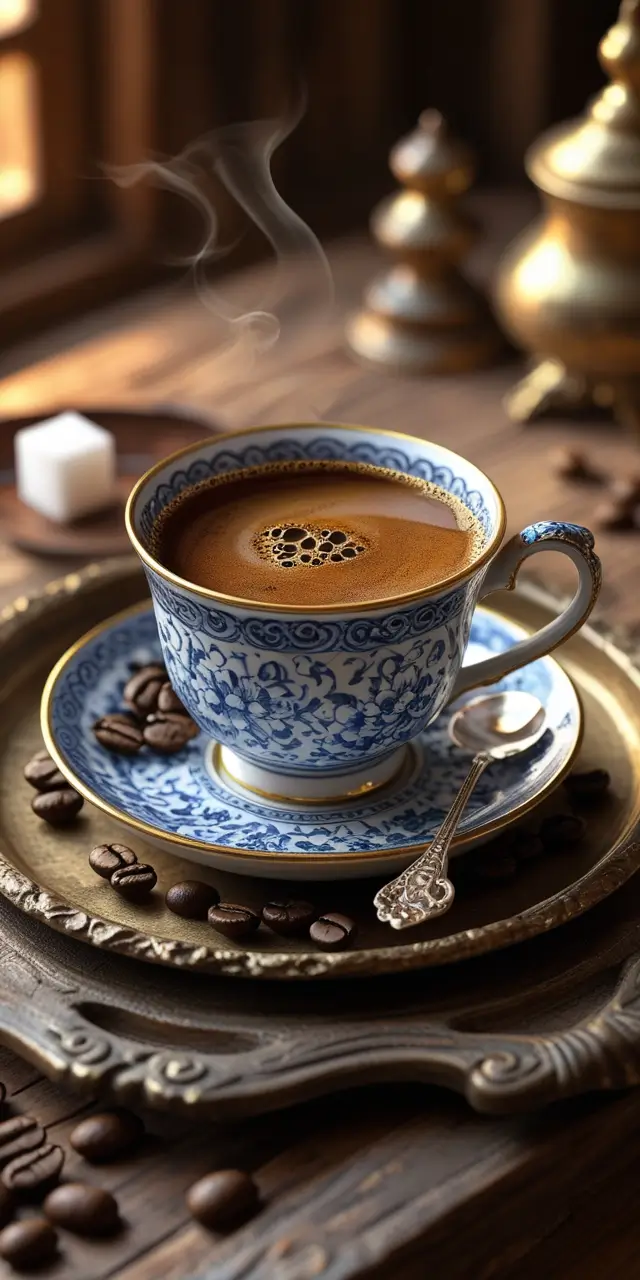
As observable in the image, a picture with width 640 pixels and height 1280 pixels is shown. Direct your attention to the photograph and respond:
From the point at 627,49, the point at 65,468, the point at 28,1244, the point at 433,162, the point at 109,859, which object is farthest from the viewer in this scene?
the point at 433,162

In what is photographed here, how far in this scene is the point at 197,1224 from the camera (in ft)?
2.68

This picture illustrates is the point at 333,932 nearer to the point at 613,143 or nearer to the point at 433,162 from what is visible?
the point at 613,143

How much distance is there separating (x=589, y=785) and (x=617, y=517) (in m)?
0.53

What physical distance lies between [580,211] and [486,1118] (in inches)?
41.7

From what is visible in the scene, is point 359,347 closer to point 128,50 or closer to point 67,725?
point 128,50

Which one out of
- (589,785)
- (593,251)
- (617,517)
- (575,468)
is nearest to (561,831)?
(589,785)

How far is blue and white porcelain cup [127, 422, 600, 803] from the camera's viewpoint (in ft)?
3.13

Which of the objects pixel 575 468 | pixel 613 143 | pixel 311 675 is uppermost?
pixel 613 143

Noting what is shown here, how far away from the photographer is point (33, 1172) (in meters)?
0.84

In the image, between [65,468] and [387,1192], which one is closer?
[387,1192]

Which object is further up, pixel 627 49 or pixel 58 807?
pixel 627 49

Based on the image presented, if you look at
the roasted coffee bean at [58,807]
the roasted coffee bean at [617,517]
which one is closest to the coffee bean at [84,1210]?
the roasted coffee bean at [58,807]

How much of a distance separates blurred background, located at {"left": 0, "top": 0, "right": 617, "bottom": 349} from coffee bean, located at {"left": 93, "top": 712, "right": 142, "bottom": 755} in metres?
0.98

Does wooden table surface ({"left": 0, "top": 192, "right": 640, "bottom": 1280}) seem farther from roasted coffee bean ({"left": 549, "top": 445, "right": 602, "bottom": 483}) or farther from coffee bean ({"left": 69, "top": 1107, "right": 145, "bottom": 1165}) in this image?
roasted coffee bean ({"left": 549, "top": 445, "right": 602, "bottom": 483})
